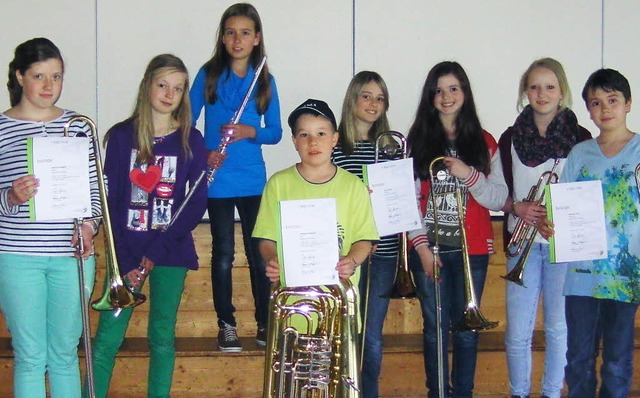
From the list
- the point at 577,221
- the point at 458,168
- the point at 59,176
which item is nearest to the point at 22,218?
the point at 59,176

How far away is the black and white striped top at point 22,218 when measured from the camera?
3.20 metres

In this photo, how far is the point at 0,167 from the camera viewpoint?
3240 mm

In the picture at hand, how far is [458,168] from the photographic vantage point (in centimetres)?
369

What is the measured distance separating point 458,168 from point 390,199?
0.34m

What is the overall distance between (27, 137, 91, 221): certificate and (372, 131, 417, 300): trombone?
4.45ft

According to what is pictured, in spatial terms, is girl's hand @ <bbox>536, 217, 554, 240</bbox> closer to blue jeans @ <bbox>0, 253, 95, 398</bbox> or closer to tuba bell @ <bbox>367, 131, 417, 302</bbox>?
tuba bell @ <bbox>367, 131, 417, 302</bbox>

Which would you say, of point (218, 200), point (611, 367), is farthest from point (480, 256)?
point (218, 200)

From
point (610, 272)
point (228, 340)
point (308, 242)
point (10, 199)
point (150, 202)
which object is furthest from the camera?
point (228, 340)

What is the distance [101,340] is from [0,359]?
1063mm

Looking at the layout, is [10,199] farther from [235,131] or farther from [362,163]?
[362,163]

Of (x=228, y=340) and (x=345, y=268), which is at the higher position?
(x=345, y=268)

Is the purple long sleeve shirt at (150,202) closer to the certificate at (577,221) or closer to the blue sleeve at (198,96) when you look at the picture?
the blue sleeve at (198,96)

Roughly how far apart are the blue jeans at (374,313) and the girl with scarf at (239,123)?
669mm

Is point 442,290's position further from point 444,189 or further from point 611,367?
point 611,367
